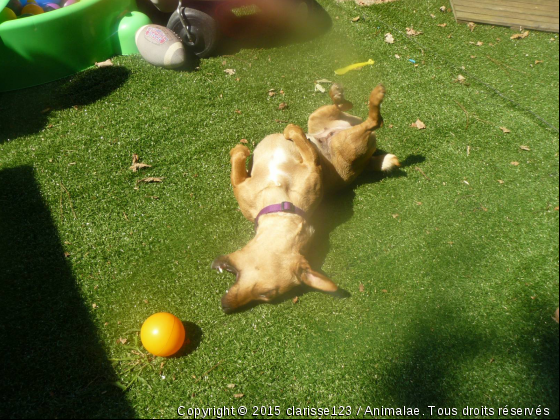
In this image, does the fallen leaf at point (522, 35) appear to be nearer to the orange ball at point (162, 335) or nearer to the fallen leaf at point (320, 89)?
the fallen leaf at point (320, 89)

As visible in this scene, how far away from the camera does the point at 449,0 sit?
3699mm

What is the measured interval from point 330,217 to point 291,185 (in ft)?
2.38

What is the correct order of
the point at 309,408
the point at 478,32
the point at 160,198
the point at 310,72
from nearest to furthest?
the point at 309,408, the point at 478,32, the point at 160,198, the point at 310,72

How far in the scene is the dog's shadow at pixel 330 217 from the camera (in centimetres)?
Answer: 359

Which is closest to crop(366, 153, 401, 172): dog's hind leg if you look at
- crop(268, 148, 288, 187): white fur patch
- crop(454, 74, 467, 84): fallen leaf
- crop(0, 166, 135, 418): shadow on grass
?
crop(268, 148, 288, 187): white fur patch

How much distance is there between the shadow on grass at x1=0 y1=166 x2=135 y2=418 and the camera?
9.76 feet

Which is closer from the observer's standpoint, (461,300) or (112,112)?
(461,300)

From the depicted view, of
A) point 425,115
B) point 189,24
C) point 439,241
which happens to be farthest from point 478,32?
point 189,24

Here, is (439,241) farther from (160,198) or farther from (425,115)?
(160,198)

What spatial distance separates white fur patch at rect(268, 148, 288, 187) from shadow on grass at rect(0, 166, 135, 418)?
2.15 m

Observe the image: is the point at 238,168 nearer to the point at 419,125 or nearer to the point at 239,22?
the point at 419,125

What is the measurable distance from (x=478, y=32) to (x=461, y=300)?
2485mm

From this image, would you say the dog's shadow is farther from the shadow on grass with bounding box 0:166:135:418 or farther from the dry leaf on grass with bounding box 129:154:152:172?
the dry leaf on grass with bounding box 129:154:152:172

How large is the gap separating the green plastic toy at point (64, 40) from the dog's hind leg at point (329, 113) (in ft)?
9.03
